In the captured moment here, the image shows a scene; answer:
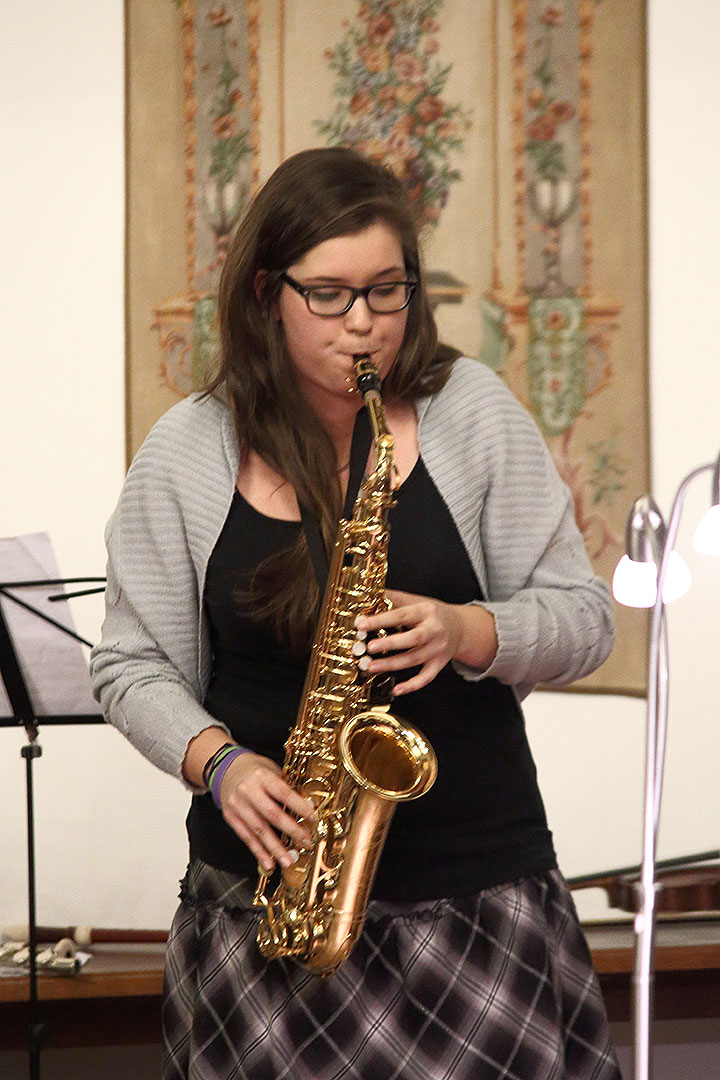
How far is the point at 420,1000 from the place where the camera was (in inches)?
53.1

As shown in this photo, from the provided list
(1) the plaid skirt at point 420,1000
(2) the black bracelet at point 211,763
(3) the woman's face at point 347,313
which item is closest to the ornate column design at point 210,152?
Answer: (3) the woman's face at point 347,313

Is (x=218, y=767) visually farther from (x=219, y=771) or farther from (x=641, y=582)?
(x=641, y=582)

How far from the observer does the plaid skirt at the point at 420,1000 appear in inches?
52.6

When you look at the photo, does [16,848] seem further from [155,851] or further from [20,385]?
[20,385]

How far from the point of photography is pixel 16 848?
9.57 feet

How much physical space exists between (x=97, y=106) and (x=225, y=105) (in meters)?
0.30

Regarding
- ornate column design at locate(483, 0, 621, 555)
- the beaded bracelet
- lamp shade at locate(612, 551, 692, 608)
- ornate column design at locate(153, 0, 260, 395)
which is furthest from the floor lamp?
ornate column design at locate(153, 0, 260, 395)

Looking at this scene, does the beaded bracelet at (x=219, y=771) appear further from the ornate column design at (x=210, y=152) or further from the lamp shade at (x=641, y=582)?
the ornate column design at (x=210, y=152)

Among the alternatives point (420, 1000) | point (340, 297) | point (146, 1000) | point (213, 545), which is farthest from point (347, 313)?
point (146, 1000)

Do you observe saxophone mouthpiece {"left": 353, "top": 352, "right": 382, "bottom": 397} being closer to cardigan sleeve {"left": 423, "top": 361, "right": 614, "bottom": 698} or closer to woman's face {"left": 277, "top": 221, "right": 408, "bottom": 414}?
woman's face {"left": 277, "top": 221, "right": 408, "bottom": 414}

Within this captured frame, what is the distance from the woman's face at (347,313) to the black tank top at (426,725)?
150 mm

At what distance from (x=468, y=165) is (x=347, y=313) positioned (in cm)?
155

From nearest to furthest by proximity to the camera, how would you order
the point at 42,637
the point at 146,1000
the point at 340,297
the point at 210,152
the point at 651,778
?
the point at 651,778, the point at 340,297, the point at 42,637, the point at 146,1000, the point at 210,152

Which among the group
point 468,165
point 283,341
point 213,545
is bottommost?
point 213,545
